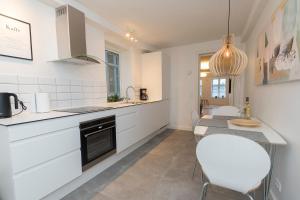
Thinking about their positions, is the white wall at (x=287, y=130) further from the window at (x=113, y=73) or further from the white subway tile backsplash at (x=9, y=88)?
the window at (x=113, y=73)

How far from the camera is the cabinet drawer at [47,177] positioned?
4.11ft

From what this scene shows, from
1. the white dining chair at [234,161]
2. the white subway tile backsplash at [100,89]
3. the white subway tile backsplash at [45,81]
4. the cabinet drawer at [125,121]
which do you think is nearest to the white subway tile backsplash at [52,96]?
the white subway tile backsplash at [45,81]

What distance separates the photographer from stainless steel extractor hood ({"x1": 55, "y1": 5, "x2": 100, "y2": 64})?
6.21 feet

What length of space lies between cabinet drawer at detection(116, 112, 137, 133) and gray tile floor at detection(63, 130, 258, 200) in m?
0.53

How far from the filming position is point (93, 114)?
6.22ft

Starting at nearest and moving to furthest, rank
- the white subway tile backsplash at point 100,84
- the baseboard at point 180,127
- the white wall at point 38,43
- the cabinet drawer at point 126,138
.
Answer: the white wall at point 38,43
the cabinet drawer at point 126,138
the white subway tile backsplash at point 100,84
the baseboard at point 180,127

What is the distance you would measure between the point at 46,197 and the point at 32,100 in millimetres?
1033

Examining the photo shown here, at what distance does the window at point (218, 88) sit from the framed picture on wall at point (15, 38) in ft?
23.8

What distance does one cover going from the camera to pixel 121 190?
175 centimetres

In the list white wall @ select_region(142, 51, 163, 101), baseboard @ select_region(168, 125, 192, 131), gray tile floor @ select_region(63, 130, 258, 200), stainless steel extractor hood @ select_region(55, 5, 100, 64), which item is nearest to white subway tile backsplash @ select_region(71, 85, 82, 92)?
stainless steel extractor hood @ select_region(55, 5, 100, 64)

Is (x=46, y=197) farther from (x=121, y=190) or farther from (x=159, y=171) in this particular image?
(x=159, y=171)

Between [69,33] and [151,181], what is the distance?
6.87 ft

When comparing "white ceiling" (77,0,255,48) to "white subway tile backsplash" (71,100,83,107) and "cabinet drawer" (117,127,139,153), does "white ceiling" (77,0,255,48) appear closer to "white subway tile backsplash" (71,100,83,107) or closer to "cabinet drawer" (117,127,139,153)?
"white subway tile backsplash" (71,100,83,107)

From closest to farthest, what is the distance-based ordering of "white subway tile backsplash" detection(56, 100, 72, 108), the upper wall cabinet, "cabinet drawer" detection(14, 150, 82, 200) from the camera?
"cabinet drawer" detection(14, 150, 82, 200)
"white subway tile backsplash" detection(56, 100, 72, 108)
the upper wall cabinet
